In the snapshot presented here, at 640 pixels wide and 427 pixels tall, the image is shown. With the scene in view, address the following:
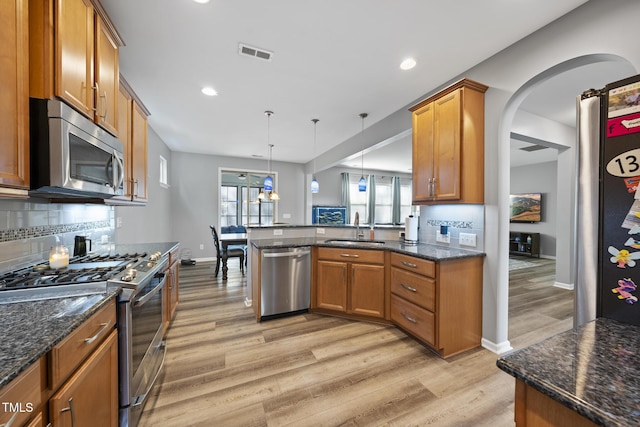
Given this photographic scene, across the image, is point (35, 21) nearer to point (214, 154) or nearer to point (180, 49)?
point (180, 49)

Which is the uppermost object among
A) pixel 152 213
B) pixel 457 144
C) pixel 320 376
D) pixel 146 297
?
pixel 457 144

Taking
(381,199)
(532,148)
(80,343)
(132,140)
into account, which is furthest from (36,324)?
(381,199)

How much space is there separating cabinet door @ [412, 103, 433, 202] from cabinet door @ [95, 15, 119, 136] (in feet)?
8.96

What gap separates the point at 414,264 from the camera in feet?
7.59

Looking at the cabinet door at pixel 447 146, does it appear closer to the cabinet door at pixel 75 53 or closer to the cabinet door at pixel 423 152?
the cabinet door at pixel 423 152

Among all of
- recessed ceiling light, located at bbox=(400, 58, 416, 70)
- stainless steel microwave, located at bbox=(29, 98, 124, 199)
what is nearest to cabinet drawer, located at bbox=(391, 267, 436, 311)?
recessed ceiling light, located at bbox=(400, 58, 416, 70)

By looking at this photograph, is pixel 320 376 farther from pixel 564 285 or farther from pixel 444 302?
pixel 564 285

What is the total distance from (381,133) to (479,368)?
3.16m

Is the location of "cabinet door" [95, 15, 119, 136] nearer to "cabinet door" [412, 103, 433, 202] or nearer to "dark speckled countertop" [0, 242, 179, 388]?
"dark speckled countertop" [0, 242, 179, 388]

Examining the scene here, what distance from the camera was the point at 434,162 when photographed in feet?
7.93

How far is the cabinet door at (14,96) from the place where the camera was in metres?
1.02

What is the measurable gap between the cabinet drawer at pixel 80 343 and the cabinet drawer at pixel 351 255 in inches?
79.6

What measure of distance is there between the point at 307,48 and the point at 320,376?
2758 mm

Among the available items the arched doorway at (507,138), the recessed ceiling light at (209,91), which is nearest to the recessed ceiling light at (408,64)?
the arched doorway at (507,138)
